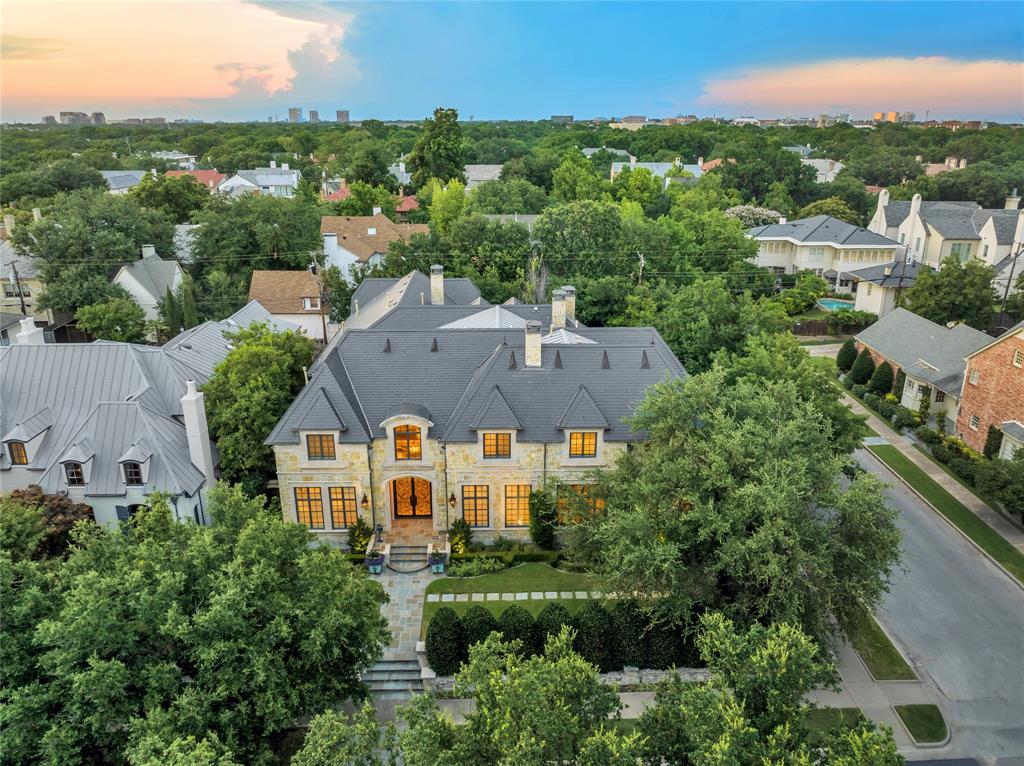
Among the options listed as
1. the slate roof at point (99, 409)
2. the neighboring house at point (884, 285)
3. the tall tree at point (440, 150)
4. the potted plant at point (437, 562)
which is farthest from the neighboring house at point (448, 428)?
the tall tree at point (440, 150)

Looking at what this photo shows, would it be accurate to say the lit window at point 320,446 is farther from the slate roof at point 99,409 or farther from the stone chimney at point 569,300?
the stone chimney at point 569,300

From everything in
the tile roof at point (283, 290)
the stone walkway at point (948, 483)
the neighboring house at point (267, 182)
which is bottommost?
the stone walkway at point (948, 483)

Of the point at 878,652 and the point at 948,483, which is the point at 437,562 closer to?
the point at 878,652

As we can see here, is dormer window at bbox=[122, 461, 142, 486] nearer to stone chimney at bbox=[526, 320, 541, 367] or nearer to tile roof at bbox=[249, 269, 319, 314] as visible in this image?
stone chimney at bbox=[526, 320, 541, 367]

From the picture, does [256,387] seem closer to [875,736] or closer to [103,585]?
[103,585]

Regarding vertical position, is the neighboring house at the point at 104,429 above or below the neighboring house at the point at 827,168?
below

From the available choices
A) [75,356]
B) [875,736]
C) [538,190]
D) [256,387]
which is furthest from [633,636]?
[538,190]

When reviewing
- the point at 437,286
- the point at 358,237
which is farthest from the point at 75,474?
the point at 358,237
